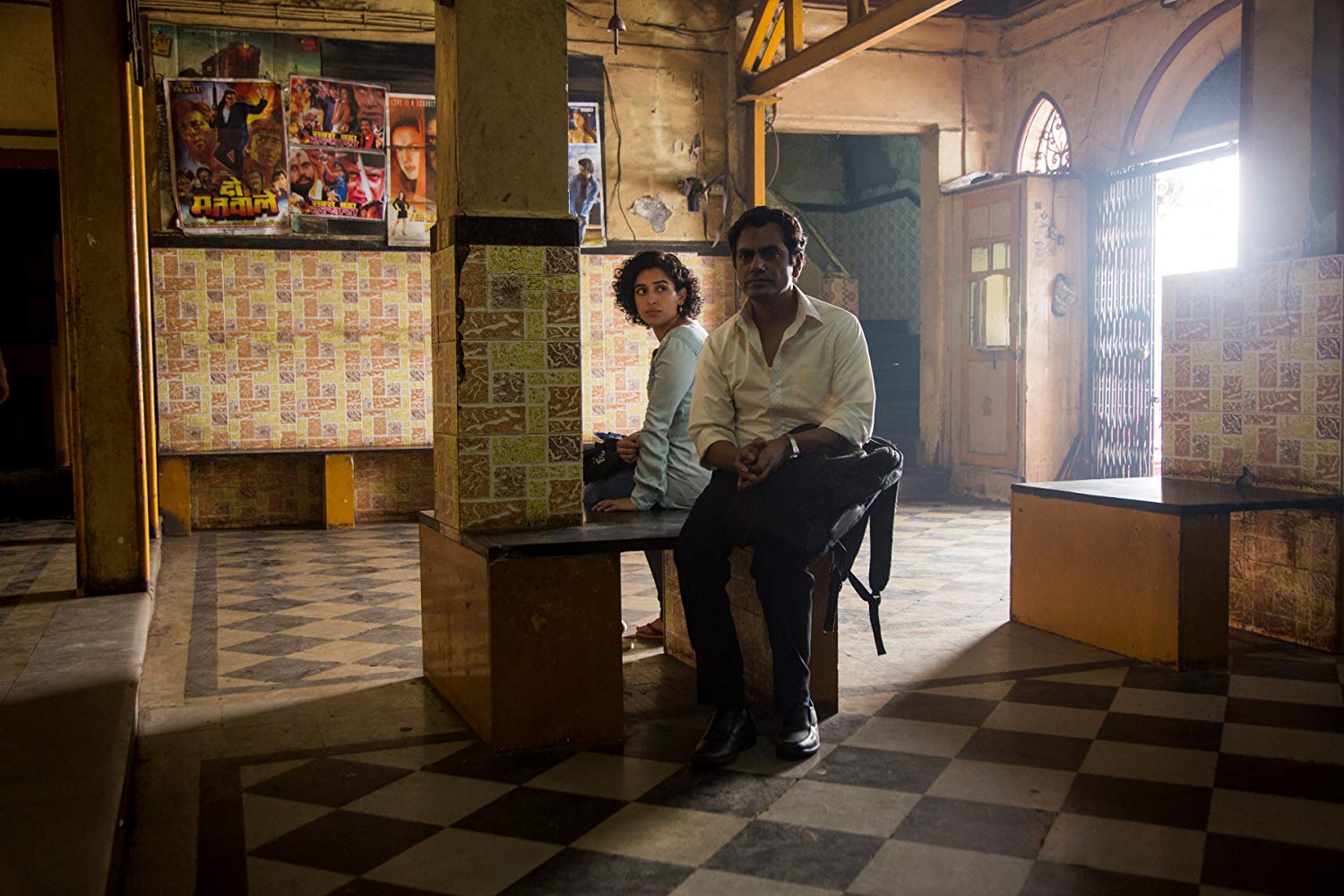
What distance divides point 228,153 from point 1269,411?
271 inches

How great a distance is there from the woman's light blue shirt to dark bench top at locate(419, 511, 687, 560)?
1.28ft

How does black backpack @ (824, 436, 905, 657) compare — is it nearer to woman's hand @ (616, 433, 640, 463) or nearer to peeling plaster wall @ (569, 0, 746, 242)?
woman's hand @ (616, 433, 640, 463)

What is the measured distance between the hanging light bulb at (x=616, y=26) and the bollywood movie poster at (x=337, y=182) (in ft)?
6.39

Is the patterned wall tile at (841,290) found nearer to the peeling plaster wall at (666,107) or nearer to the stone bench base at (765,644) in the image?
the peeling plaster wall at (666,107)

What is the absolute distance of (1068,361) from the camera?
30.8 ft

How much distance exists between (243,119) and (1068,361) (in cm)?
662

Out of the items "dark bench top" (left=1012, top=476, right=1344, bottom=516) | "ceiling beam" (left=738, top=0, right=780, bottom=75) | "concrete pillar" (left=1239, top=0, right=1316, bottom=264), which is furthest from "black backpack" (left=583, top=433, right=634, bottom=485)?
"ceiling beam" (left=738, top=0, right=780, bottom=75)

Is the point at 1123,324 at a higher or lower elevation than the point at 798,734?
higher

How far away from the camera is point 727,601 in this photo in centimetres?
333

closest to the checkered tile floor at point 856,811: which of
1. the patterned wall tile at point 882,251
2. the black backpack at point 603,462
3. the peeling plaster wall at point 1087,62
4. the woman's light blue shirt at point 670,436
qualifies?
the woman's light blue shirt at point 670,436

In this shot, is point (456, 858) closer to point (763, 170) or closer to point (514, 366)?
point (514, 366)

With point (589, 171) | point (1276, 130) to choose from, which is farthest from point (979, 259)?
point (1276, 130)

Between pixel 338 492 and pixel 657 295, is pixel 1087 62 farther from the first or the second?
pixel 338 492

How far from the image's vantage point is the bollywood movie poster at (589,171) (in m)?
9.03
